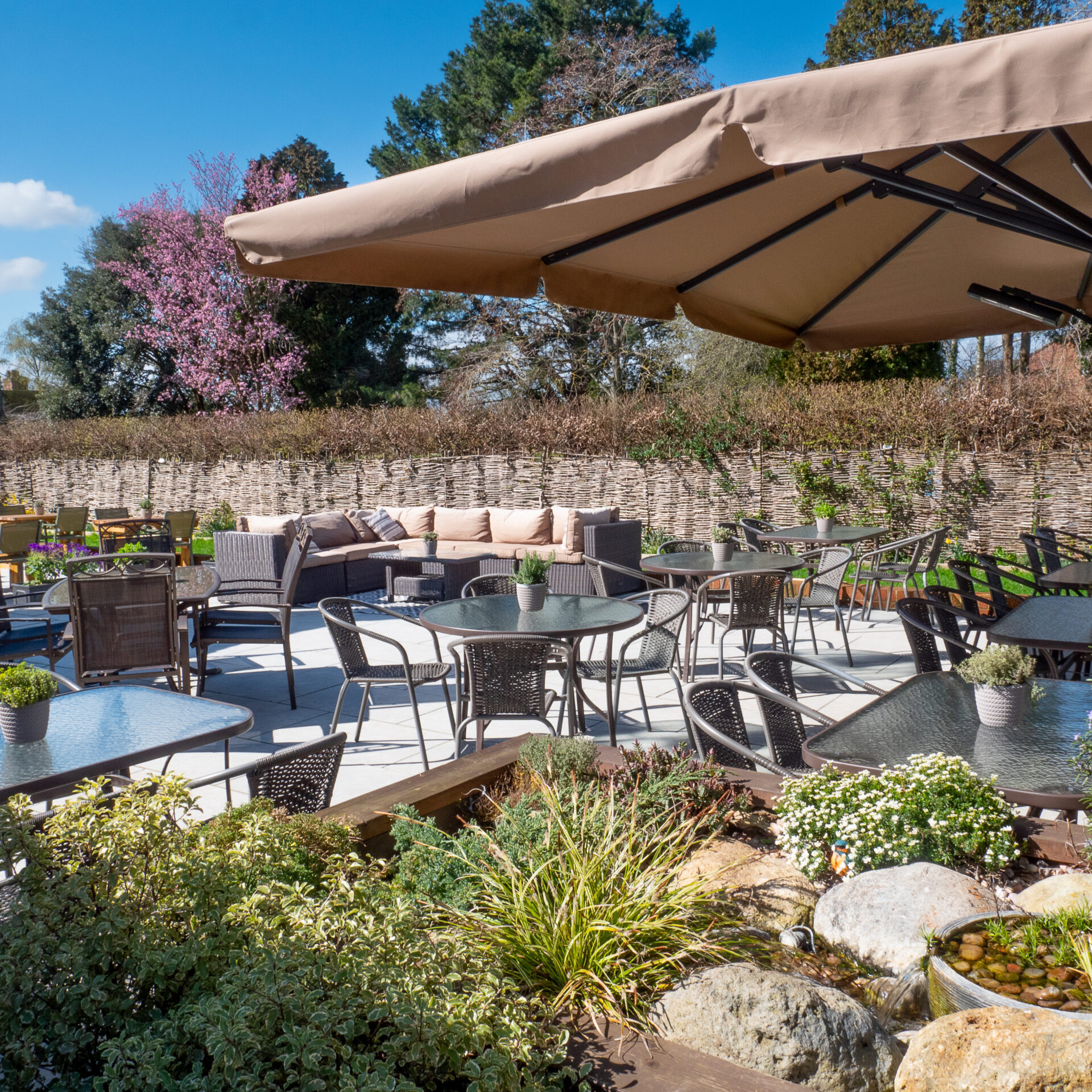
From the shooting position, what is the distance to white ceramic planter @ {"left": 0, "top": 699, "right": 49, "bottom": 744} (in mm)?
2393

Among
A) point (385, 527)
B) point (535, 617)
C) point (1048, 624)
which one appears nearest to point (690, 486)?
point (385, 527)

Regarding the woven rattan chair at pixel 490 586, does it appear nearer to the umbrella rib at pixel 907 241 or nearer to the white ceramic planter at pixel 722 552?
the white ceramic planter at pixel 722 552

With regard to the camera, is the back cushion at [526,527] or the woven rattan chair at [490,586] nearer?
the woven rattan chair at [490,586]

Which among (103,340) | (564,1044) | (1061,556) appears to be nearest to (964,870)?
(564,1044)

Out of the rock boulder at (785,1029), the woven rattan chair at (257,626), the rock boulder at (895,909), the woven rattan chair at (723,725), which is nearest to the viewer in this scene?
the rock boulder at (785,1029)

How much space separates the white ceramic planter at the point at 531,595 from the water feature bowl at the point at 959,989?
276cm

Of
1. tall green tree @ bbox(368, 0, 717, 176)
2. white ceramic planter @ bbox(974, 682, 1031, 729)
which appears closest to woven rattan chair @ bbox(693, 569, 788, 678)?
white ceramic planter @ bbox(974, 682, 1031, 729)

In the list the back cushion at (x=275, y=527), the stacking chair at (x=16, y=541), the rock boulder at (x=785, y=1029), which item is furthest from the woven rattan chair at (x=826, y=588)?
the stacking chair at (x=16, y=541)

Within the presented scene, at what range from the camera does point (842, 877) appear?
7.47ft

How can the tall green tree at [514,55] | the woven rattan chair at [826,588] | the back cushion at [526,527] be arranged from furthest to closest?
1. the tall green tree at [514,55]
2. the back cushion at [526,527]
3. the woven rattan chair at [826,588]

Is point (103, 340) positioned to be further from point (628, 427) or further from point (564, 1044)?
point (564, 1044)

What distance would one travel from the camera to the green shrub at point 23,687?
2.34m

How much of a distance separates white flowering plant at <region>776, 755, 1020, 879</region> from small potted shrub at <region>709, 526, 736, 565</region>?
3.75 meters

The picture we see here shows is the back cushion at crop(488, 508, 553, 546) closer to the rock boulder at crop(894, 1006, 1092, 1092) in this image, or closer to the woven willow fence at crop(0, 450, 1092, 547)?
the woven willow fence at crop(0, 450, 1092, 547)
